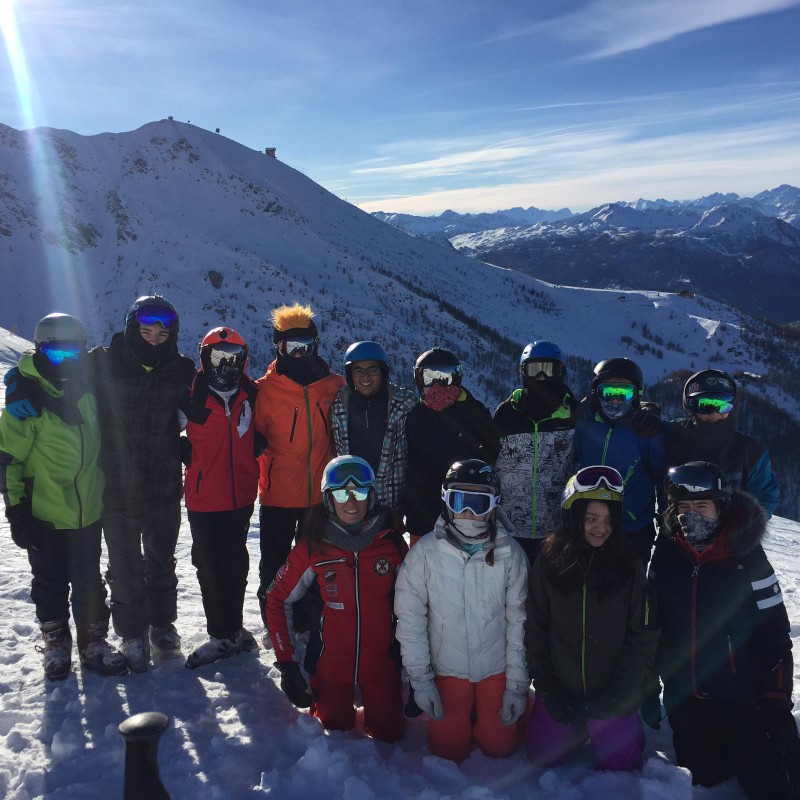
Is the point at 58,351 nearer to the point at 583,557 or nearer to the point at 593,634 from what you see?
the point at 583,557

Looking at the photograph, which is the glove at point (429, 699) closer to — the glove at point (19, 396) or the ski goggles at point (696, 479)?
the ski goggles at point (696, 479)

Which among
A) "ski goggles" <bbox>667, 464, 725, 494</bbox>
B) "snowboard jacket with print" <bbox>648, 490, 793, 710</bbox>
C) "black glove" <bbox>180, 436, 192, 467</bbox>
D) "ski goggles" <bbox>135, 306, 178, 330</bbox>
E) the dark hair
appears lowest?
"snowboard jacket with print" <bbox>648, 490, 793, 710</bbox>

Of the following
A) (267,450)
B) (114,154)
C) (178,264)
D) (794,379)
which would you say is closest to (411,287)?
(178,264)

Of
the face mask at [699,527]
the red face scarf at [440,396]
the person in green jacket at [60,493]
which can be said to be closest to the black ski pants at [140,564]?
the person in green jacket at [60,493]

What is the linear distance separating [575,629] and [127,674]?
3.07 meters

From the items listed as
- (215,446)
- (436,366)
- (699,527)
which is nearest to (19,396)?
(215,446)

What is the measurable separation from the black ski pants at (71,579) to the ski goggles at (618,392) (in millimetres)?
3645

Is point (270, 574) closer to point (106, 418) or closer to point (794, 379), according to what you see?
point (106, 418)

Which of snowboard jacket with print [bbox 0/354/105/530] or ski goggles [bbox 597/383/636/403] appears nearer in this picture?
snowboard jacket with print [bbox 0/354/105/530]

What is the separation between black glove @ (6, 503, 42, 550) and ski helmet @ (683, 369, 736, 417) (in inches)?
174

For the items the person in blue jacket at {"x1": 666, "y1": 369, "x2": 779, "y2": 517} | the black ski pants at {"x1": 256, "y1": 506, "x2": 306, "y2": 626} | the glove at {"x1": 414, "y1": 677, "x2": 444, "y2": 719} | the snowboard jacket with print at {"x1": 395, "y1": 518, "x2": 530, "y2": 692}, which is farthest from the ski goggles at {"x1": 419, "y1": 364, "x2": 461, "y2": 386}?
the glove at {"x1": 414, "y1": 677, "x2": 444, "y2": 719}

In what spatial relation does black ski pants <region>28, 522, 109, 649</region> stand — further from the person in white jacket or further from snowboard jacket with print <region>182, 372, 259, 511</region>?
the person in white jacket

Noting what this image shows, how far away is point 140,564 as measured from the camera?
420 centimetres

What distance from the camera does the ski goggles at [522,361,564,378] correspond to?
13.8ft
